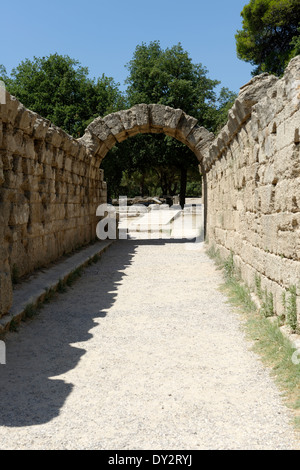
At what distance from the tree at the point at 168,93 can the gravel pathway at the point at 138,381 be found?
2289 cm

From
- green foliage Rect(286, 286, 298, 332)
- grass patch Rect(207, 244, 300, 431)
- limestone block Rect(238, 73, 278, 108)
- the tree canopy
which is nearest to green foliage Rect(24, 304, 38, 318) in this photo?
grass patch Rect(207, 244, 300, 431)

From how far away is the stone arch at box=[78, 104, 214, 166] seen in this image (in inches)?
551

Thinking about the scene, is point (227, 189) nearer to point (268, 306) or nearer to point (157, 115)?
point (268, 306)

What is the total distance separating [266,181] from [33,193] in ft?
13.4

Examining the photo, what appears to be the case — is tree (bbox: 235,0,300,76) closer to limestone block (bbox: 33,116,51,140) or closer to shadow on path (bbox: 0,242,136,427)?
limestone block (bbox: 33,116,51,140)

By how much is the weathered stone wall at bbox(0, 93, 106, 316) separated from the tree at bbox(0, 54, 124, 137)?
13.8 m

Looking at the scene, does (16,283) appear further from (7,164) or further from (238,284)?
(238,284)

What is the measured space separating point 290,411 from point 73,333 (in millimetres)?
2664

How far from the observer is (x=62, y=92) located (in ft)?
82.5

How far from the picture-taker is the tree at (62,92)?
24953 mm

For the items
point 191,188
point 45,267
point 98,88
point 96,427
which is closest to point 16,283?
point 45,267

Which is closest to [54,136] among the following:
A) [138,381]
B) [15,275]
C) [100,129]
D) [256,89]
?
[15,275]

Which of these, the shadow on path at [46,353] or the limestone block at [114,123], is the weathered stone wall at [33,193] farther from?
the limestone block at [114,123]

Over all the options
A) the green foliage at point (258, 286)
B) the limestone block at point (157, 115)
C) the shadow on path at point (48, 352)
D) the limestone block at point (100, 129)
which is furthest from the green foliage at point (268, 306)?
the limestone block at point (100, 129)
